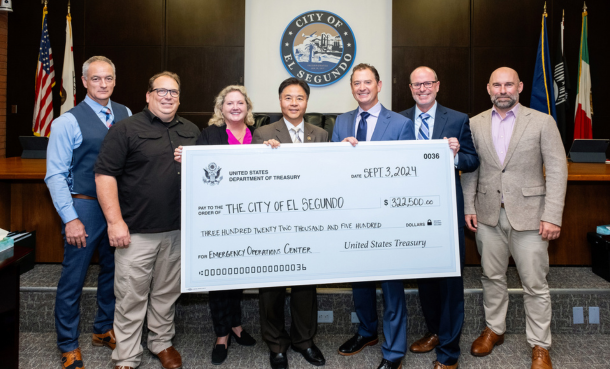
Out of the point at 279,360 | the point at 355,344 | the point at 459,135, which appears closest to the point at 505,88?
the point at 459,135

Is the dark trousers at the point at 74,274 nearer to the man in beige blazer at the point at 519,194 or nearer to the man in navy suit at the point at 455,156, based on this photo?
the man in navy suit at the point at 455,156

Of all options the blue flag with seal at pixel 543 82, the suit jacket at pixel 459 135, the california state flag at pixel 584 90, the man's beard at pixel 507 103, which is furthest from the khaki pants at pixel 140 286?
the california state flag at pixel 584 90

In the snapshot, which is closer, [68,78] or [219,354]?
[219,354]

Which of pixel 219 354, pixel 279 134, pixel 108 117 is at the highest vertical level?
pixel 108 117

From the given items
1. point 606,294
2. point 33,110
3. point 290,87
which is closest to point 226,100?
point 290,87

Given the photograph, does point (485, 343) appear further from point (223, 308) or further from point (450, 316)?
point (223, 308)

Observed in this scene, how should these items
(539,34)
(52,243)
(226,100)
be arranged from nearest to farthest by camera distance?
(226,100), (52,243), (539,34)

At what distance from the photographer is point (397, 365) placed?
6.62 ft

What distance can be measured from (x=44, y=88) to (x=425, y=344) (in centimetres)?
468

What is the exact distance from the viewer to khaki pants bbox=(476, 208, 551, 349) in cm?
207

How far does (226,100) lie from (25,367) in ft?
5.78

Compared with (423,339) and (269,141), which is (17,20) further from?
(423,339)

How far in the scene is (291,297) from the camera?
2.07m

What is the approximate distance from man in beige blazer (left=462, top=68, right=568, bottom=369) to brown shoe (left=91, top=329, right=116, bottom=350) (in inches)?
82.3
